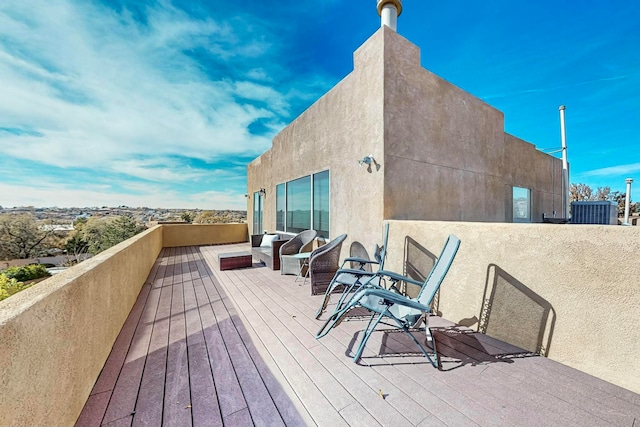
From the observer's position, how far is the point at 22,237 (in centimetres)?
2386

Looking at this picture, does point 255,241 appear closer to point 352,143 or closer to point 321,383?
point 352,143

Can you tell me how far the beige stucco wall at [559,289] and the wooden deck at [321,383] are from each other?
0.17 metres

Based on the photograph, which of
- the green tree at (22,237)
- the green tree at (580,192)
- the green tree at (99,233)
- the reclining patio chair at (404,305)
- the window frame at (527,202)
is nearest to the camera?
the reclining patio chair at (404,305)

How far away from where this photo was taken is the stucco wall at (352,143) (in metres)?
4.19

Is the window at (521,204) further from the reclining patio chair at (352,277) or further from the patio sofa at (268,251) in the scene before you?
the patio sofa at (268,251)

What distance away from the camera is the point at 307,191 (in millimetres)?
6301

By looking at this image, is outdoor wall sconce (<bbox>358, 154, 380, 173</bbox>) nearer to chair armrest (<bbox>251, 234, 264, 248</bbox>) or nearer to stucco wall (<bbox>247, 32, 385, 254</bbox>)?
stucco wall (<bbox>247, 32, 385, 254</bbox>)

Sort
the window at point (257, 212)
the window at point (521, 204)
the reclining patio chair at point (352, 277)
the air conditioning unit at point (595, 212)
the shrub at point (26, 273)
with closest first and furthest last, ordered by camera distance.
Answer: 1. the reclining patio chair at point (352, 277)
2. the window at point (521, 204)
3. the air conditioning unit at point (595, 212)
4. the window at point (257, 212)
5. the shrub at point (26, 273)

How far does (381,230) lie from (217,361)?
2880mm

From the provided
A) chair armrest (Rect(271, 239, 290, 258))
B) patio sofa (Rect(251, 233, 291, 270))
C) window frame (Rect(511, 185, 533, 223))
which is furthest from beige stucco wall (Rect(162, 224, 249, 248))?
window frame (Rect(511, 185, 533, 223))

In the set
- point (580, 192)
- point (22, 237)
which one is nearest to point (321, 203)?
point (580, 192)

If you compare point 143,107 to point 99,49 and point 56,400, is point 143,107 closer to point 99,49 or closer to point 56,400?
point 99,49

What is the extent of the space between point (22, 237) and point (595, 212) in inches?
1674

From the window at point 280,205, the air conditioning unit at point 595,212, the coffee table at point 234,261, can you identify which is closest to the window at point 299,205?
the window at point 280,205
